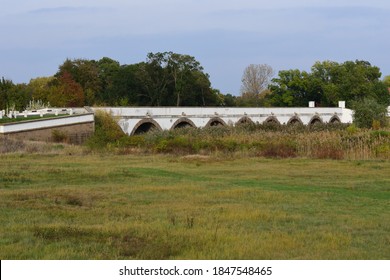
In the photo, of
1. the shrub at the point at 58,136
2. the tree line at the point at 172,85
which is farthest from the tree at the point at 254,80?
the shrub at the point at 58,136

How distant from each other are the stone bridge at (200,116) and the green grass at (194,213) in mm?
24706

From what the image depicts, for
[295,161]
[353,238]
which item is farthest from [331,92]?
[353,238]

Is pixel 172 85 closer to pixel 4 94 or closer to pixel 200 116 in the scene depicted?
pixel 200 116

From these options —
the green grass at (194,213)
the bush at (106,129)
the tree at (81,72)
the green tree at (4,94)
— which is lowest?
the green grass at (194,213)

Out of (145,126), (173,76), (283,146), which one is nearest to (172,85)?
(173,76)

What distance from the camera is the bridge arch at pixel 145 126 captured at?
47.3 m

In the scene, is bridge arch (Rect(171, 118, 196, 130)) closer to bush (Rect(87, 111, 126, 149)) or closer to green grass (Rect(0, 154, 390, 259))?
bush (Rect(87, 111, 126, 149))

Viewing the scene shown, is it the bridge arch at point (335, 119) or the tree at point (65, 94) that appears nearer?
the tree at point (65, 94)

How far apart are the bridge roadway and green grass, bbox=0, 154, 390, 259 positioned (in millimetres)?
24692

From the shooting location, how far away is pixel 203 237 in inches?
360

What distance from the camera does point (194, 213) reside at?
1170 cm

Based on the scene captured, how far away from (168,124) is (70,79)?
690 inches

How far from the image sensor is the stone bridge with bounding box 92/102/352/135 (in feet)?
153

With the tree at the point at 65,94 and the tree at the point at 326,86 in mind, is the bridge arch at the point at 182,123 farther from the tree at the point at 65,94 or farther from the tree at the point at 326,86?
the tree at the point at 326,86
